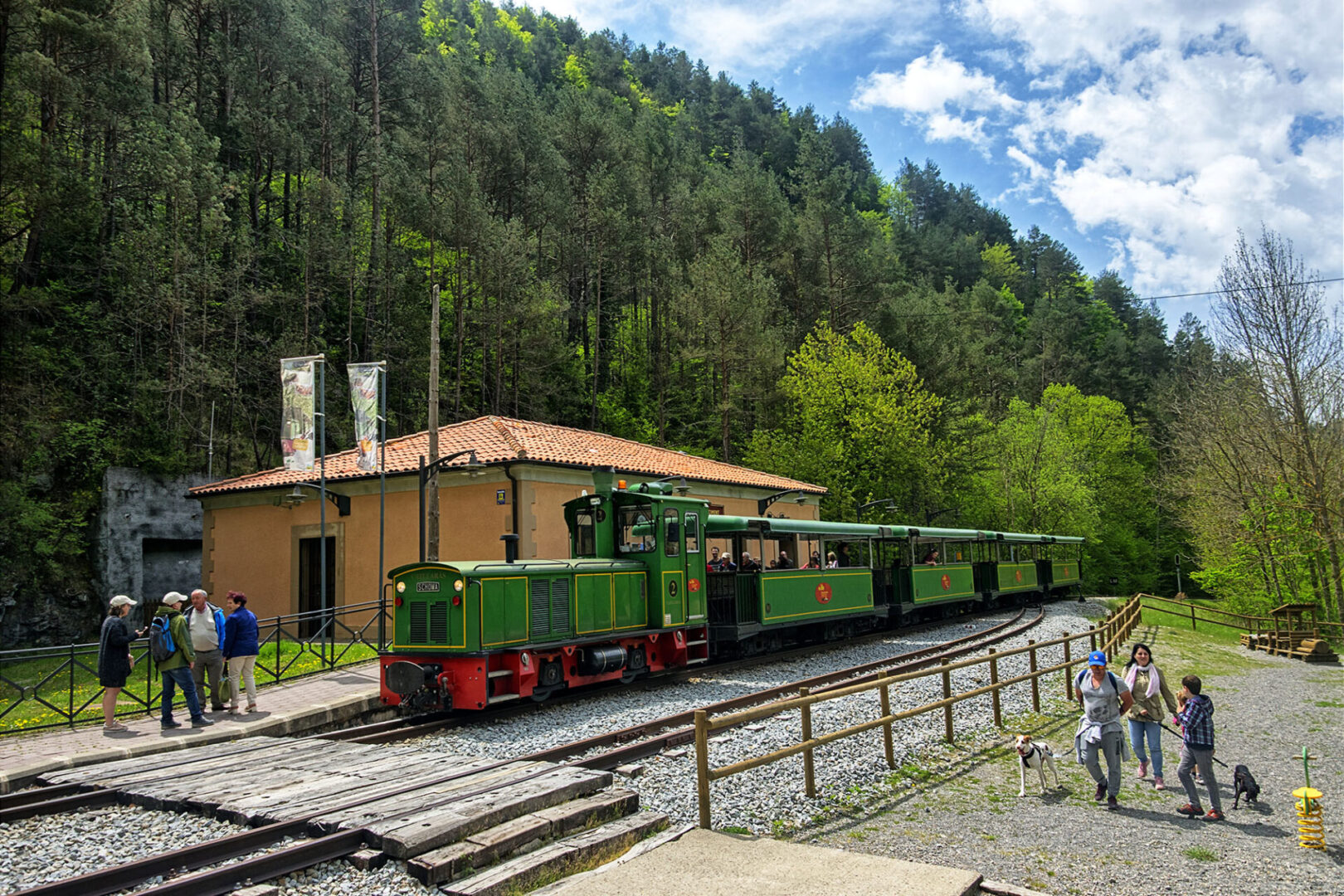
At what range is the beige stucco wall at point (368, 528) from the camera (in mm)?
20141

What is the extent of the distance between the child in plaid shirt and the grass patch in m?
11.8

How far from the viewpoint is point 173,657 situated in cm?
1076

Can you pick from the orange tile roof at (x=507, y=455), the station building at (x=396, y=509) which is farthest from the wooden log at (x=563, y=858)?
the orange tile roof at (x=507, y=455)

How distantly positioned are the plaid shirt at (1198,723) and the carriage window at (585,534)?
29.9 feet

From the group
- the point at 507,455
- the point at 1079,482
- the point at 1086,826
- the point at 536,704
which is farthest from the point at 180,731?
the point at 1079,482

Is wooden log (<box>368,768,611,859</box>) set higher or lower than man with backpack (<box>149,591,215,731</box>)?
lower

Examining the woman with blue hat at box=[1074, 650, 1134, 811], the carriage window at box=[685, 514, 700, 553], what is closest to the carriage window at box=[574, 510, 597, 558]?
the carriage window at box=[685, 514, 700, 553]

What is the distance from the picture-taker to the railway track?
17.3ft

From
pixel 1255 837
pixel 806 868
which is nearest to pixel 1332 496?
pixel 1255 837

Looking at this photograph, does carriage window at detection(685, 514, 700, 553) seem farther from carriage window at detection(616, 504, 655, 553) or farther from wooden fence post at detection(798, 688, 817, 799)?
wooden fence post at detection(798, 688, 817, 799)

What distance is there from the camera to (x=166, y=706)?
10.7 m

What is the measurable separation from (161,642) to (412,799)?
5997 mm

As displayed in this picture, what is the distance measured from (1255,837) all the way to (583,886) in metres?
5.98

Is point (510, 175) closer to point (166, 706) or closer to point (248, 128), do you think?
point (248, 128)
